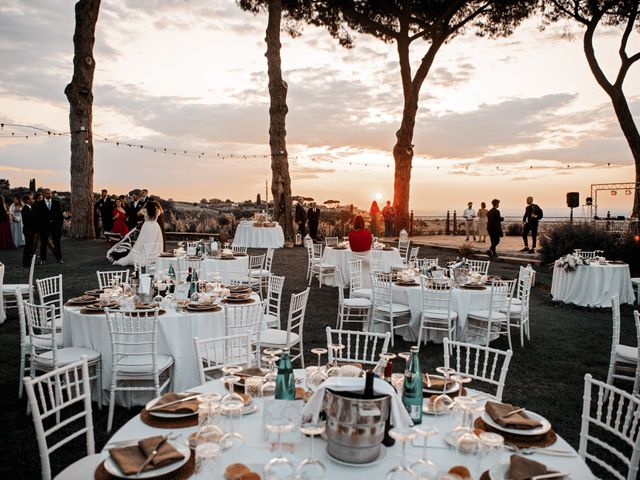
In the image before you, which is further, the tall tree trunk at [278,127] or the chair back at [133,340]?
the tall tree trunk at [278,127]

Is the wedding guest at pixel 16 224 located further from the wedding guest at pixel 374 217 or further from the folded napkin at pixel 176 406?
the folded napkin at pixel 176 406

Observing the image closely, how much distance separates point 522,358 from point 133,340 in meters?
4.17

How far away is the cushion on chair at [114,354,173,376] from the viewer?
11.8 feet

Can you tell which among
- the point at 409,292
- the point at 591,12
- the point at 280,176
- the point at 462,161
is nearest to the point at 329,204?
the point at 462,161

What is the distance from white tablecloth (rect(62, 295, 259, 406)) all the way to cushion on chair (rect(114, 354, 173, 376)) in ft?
0.44

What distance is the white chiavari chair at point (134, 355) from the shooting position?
11.5 feet

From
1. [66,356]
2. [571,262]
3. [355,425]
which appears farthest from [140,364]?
[571,262]

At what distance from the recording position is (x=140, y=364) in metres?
3.66

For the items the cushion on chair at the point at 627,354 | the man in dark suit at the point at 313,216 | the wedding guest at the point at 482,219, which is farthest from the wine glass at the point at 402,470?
the wedding guest at the point at 482,219

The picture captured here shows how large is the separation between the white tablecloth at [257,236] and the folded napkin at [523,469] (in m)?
13.3

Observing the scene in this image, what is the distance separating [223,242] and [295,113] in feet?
32.3

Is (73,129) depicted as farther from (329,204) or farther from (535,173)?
(535,173)

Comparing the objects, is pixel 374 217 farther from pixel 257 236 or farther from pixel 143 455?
pixel 143 455

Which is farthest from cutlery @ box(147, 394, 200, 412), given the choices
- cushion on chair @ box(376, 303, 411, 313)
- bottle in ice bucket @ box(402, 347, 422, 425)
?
cushion on chair @ box(376, 303, 411, 313)
